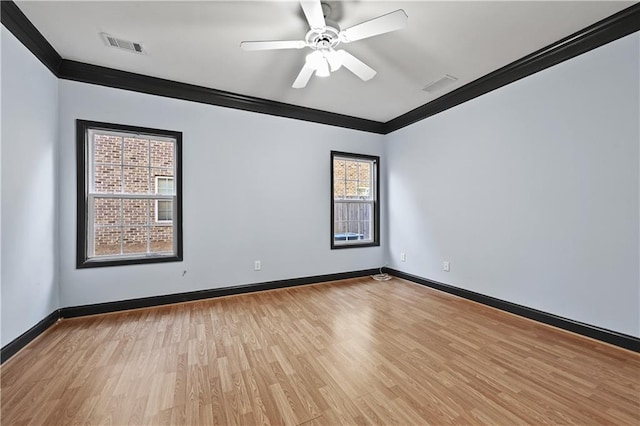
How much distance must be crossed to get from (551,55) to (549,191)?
51.4 inches

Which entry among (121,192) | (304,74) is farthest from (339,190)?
(121,192)

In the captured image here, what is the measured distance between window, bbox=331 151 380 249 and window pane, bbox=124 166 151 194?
258 centimetres

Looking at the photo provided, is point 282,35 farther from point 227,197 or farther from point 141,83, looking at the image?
point 227,197

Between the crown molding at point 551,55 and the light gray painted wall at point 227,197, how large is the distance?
162cm

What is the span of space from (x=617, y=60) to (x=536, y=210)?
137 cm

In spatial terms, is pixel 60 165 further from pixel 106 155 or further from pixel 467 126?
pixel 467 126

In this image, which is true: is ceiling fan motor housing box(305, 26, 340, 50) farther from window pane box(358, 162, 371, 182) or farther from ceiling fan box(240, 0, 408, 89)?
Result: window pane box(358, 162, 371, 182)

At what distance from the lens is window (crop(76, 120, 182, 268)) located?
2.96m

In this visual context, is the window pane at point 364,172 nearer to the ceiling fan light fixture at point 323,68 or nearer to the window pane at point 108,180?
the ceiling fan light fixture at point 323,68

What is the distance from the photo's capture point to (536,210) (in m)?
2.79

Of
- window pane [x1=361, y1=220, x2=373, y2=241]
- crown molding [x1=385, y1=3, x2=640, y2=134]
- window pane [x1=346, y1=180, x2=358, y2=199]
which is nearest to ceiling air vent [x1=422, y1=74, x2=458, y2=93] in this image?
crown molding [x1=385, y1=3, x2=640, y2=134]

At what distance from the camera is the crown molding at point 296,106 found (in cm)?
220

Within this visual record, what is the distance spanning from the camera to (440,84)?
3.40 meters

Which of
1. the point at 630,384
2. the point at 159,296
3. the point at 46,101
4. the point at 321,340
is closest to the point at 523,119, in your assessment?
the point at 630,384
